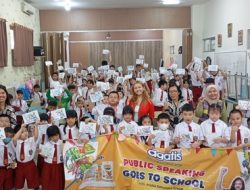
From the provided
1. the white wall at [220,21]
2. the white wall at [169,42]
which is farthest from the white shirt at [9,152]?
the white wall at [169,42]

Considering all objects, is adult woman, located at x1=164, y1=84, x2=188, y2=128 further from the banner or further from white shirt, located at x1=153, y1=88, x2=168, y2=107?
white shirt, located at x1=153, y1=88, x2=168, y2=107

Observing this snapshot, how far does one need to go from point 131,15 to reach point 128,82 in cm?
687

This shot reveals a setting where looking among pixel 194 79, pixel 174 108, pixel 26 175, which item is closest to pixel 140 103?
pixel 174 108

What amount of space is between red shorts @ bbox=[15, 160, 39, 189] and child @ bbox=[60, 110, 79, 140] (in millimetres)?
509

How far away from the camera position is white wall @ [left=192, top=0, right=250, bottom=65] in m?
8.87

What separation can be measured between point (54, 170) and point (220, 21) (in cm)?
847

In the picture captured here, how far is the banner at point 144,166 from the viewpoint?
146 inches

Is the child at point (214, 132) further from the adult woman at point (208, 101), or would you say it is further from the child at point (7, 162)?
the child at point (7, 162)

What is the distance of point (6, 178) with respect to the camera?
409 cm

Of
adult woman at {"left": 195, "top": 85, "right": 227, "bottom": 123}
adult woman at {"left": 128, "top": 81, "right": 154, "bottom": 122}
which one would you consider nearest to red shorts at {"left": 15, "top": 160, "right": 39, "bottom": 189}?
adult woman at {"left": 128, "top": 81, "right": 154, "bottom": 122}

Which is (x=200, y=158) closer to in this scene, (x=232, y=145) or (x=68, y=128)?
(x=232, y=145)

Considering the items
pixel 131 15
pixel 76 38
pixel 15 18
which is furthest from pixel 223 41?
pixel 76 38

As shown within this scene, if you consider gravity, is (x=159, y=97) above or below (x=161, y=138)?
above

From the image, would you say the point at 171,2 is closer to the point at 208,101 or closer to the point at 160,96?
the point at 160,96
